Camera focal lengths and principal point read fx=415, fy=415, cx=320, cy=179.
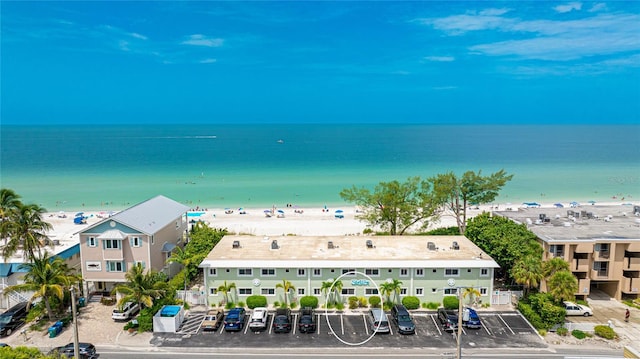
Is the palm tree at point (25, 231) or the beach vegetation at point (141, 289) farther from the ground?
the palm tree at point (25, 231)

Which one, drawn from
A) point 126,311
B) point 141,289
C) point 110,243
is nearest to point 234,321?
point 141,289

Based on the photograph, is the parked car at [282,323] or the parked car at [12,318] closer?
the parked car at [282,323]

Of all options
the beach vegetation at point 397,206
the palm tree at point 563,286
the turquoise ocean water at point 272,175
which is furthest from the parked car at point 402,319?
the turquoise ocean water at point 272,175

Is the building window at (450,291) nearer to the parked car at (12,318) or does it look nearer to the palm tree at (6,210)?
the parked car at (12,318)

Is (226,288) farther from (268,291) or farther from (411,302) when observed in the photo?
(411,302)

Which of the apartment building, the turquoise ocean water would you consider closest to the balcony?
the apartment building

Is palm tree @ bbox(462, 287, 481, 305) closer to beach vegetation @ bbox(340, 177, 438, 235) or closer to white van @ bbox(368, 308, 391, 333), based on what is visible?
white van @ bbox(368, 308, 391, 333)

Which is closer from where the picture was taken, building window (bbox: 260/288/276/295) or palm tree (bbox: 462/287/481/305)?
palm tree (bbox: 462/287/481/305)
